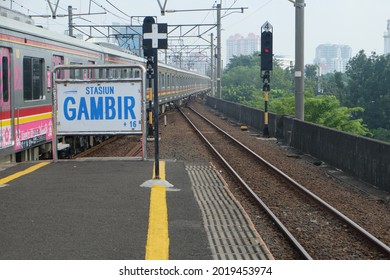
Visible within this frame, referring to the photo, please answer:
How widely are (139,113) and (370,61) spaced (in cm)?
7427

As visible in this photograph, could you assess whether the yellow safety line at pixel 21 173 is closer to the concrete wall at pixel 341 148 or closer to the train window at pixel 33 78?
the train window at pixel 33 78

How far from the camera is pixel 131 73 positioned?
2255 centimetres

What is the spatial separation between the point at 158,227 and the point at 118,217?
2.31ft

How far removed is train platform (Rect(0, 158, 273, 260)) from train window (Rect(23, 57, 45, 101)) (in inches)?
63.7

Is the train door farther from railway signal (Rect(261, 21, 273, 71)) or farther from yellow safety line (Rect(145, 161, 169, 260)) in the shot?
railway signal (Rect(261, 21, 273, 71))

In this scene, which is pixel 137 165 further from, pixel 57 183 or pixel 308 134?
pixel 308 134

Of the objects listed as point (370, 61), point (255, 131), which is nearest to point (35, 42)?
point (255, 131)

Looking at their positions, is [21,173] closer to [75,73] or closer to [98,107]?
[98,107]

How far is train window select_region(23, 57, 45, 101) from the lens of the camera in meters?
11.6

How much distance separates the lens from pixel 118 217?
7.20 m

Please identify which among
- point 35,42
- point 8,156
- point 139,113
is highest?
point 35,42

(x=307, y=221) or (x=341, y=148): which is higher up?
(x=341, y=148)

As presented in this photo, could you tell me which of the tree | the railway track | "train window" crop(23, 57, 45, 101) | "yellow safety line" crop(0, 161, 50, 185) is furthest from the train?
the tree

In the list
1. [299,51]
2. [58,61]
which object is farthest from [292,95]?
[58,61]
